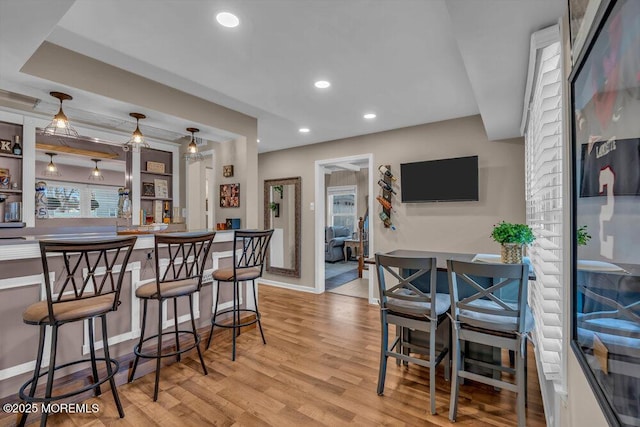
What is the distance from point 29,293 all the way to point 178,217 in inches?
111

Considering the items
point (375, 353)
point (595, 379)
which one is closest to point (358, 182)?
point (375, 353)

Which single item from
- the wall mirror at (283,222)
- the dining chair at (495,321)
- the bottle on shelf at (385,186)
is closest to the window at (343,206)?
the wall mirror at (283,222)

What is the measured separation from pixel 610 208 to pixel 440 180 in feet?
11.0

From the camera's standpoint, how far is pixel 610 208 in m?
0.71

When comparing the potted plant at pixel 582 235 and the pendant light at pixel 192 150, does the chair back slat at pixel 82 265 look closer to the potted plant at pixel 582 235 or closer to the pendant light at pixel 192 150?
the pendant light at pixel 192 150

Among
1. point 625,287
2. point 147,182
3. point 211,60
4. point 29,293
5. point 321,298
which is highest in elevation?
point 211,60

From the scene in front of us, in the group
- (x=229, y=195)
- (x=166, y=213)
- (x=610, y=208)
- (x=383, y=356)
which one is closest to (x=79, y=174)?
(x=166, y=213)

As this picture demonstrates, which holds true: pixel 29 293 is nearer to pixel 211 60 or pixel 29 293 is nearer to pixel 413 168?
pixel 211 60

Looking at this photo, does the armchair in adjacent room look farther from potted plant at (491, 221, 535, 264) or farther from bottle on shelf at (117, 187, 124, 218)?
potted plant at (491, 221, 535, 264)

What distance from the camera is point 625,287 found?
0.63 meters

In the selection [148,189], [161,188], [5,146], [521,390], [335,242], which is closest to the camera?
[521,390]

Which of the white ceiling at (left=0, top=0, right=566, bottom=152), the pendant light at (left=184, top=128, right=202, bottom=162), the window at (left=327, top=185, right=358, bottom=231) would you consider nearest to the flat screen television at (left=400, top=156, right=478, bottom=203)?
the white ceiling at (left=0, top=0, right=566, bottom=152)

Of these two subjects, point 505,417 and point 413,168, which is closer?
point 505,417

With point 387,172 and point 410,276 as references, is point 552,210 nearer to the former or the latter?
point 410,276
